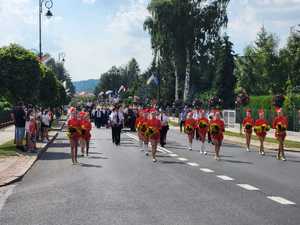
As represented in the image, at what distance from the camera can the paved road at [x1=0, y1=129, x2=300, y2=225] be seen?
993cm

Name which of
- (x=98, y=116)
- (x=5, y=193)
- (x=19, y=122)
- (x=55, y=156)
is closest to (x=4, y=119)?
(x=98, y=116)

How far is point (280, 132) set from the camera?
2250cm

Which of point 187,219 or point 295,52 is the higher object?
point 295,52

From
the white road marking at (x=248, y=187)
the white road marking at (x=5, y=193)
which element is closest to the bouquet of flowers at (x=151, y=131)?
the white road marking at (x=248, y=187)

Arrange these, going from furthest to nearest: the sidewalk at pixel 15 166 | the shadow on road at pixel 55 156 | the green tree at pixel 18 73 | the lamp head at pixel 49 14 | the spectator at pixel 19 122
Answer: the lamp head at pixel 49 14 < the green tree at pixel 18 73 < the spectator at pixel 19 122 < the shadow on road at pixel 55 156 < the sidewalk at pixel 15 166

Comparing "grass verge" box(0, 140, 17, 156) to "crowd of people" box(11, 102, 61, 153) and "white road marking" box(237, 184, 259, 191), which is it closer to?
"crowd of people" box(11, 102, 61, 153)

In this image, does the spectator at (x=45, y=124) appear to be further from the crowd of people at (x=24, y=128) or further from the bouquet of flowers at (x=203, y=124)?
the bouquet of flowers at (x=203, y=124)

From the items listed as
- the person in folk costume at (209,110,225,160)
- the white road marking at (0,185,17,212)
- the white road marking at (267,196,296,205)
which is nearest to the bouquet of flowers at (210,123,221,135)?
the person in folk costume at (209,110,225,160)

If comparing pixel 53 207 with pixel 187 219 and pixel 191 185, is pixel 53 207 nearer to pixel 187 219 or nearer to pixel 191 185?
pixel 187 219

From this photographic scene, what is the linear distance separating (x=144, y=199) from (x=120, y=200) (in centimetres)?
41

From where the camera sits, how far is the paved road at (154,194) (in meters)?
9.93

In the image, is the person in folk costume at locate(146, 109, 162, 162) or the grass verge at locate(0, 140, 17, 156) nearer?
the person in folk costume at locate(146, 109, 162, 162)

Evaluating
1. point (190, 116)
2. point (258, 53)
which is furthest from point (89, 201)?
point (258, 53)

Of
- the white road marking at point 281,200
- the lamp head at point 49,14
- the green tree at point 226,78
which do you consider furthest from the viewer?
the green tree at point 226,78
